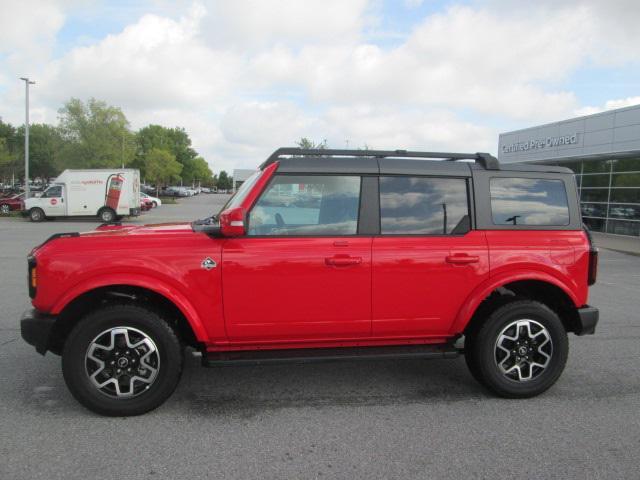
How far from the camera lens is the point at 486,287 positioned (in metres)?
3.98

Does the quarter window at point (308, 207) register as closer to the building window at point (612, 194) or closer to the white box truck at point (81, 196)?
the building window at point (612, 194)

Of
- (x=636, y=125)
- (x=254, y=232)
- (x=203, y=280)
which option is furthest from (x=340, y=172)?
(x=636, y=125)

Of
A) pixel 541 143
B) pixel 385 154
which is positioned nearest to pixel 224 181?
pixel 541 143

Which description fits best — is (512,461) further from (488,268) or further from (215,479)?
(215,479)

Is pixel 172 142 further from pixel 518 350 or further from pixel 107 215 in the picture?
pixel 518 350

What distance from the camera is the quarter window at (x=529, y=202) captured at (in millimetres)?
4141

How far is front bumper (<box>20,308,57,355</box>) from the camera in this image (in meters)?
3.57

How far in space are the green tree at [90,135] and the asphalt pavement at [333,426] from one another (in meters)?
41.7

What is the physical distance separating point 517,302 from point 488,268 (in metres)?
0.38

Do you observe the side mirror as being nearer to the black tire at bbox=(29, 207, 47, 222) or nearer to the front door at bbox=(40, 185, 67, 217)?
the front door at bbox=(40, 185, 67, 217)

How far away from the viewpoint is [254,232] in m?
3.80

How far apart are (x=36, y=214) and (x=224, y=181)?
14963cm

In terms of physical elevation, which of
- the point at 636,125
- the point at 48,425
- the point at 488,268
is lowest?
the point at 48,425

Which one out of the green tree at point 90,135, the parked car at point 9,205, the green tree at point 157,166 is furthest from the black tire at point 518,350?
the green tree at point 157,166
